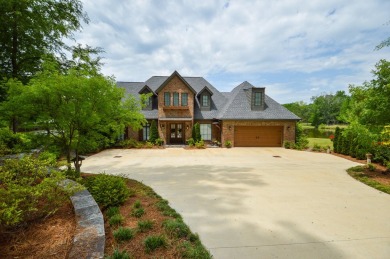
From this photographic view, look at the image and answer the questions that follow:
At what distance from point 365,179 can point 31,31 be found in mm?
17721

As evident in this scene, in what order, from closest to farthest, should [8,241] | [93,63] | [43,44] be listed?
[8,241]
[43,44]
[93,63]

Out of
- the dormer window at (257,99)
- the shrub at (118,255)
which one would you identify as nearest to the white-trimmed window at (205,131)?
the dormer window at (257,99)

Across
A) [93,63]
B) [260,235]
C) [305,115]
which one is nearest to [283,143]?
[260,235]

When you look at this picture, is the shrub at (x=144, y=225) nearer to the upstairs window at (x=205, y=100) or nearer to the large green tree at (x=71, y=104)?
the large green tree at (x=71, y=104)

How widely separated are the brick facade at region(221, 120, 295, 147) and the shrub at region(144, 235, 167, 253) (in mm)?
15888

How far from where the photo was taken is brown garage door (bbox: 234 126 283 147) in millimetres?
19516

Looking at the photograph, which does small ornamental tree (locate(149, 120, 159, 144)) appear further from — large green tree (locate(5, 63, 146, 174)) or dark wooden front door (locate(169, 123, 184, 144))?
large green tree (locate(5, 63, 146, 174))

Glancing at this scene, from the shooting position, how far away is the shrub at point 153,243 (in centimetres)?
361

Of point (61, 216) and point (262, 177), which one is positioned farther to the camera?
point (262, 177)

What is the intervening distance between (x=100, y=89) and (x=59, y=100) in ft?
4.06

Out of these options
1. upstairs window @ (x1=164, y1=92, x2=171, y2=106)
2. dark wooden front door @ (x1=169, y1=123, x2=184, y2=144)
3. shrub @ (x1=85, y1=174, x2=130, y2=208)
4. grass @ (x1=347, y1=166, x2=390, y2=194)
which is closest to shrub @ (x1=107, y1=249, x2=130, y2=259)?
shrub @ (x1=85, y1=174, x2=130, y2=208)

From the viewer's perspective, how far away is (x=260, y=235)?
4.45 metres

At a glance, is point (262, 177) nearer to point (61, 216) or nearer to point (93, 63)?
point (61, 216)

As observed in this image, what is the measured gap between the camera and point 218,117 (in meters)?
19.8
